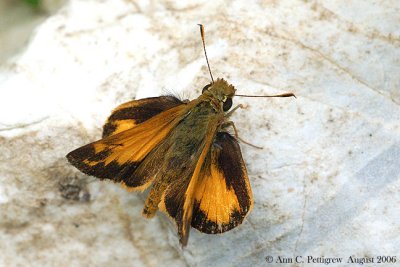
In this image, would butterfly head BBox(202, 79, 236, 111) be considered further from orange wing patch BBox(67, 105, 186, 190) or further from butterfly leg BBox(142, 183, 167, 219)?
butterfly leg BBox(142, 183, 167, 219)

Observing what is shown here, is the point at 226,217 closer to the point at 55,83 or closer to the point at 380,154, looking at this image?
the point at 380,154

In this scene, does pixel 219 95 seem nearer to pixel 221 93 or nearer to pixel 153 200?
pixel 221 93

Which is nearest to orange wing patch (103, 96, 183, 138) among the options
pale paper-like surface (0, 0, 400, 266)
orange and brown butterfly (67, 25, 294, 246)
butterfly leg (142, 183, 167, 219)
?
orange and brown butterfly (67, 25, 294, 246)

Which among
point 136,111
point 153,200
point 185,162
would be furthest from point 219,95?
point 153,200

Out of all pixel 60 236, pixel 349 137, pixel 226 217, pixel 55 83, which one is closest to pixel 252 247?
pixel 226 217

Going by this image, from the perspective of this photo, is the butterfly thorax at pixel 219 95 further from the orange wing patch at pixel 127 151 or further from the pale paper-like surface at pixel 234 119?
the pale paper-like surface at pixel 234 119

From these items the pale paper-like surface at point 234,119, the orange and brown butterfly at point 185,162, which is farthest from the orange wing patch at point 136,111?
the pale paper-like surface at point 234,119
